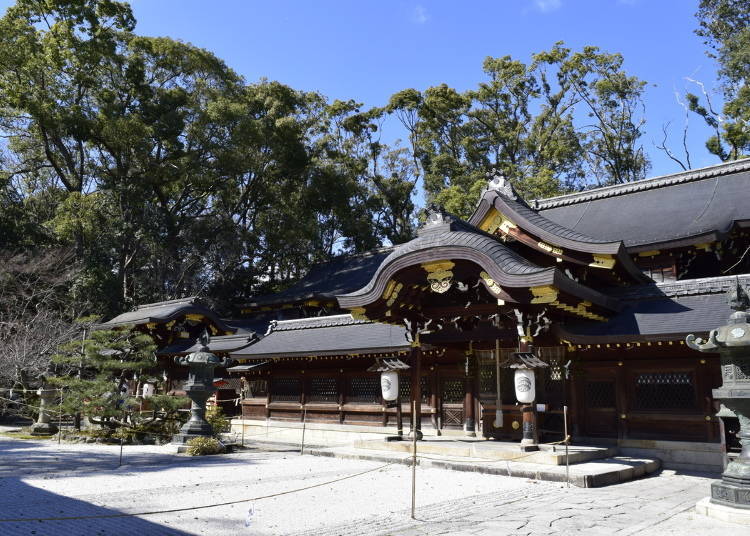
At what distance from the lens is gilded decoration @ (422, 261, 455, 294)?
12.9m

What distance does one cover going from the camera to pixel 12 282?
86.8 feet

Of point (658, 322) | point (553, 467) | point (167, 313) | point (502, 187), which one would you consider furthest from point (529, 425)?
point (167, 313)

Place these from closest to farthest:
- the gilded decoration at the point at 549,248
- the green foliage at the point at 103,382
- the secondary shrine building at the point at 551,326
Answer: the secondary shrine building at the point at 551,326, the gilded decoration at the point at 549,248, the green foliage at the point at 103,382

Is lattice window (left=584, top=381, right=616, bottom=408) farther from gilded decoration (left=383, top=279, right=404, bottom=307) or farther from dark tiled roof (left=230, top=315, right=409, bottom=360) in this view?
gilded decoration (left=383, top=279, right=404, bottom=307)

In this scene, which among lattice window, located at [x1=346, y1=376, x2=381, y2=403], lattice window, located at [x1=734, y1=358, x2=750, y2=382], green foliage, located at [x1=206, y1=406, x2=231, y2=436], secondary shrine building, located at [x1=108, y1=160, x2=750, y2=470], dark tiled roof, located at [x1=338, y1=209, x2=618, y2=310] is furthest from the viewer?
green foliage, located at [x1=206, y1=406, x2=231, y2=436]

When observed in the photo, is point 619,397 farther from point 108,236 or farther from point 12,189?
point 12,189

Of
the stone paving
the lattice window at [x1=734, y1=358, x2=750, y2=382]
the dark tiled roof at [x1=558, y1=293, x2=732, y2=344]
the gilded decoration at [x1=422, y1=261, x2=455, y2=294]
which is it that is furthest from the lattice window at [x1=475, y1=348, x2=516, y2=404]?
the lattice window at [x1=734, y1=358, x2=750, y2=382]

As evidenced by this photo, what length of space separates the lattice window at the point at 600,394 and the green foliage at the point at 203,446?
30.4 feet

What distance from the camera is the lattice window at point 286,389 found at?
1962 centimetres

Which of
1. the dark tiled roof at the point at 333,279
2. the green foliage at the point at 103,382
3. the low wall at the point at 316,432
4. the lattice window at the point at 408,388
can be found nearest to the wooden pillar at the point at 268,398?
the low wall at the point at 316,432

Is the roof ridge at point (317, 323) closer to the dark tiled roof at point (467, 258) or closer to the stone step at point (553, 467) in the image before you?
the dark tiled roof at point (467, 258)

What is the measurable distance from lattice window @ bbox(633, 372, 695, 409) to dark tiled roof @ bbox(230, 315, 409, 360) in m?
5.78

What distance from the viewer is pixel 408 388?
16.8 meters

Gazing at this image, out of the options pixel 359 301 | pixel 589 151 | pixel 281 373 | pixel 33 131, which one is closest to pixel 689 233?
pixel 359 301
